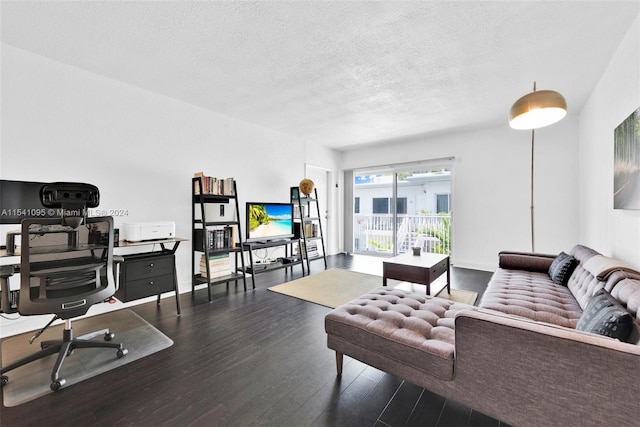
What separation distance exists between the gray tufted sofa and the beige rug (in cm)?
132

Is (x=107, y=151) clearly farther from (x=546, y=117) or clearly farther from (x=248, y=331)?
(x=546, y=117)

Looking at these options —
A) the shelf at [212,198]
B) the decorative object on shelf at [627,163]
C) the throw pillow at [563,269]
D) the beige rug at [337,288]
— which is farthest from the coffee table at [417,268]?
the shelf at [212,198]

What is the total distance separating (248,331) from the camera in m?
2.41

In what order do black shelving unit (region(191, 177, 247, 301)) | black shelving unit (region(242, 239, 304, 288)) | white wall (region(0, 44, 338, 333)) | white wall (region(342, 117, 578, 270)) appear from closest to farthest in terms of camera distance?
1. white wall (region(0, 44, 338, 333))
2. black shelving unit (region(191, 177, 247, 301))
3. black shelving unit (region(242, 239, 304, 288))
4. white wall (region(342, 117, 578, 270))

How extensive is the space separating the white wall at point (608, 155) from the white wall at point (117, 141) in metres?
4.20

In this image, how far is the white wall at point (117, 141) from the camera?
2379mm

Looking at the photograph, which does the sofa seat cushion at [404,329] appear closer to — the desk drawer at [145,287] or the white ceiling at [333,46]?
the desk drawer at [145,287]

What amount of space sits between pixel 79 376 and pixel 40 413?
32 centimetres

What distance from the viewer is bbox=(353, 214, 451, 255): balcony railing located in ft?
17.4

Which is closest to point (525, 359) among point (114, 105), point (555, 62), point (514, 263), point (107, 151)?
point (514, 263)

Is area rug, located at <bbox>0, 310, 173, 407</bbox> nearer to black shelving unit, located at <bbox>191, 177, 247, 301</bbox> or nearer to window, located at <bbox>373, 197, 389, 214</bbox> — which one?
black shelving unit, located at <bbox>191, 177, 247, 301</bbox>

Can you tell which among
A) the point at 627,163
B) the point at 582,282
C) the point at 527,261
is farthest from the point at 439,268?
the point at 627,163

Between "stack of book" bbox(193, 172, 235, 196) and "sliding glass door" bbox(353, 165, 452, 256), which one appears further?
"sliding glass door" bbox(353, 165, 452, 256)

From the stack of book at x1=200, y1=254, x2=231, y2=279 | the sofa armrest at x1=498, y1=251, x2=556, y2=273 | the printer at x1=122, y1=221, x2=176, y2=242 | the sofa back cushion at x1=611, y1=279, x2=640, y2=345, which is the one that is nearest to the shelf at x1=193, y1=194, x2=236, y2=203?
the printer at x1=122, y1=221, x2=176, y2=242
